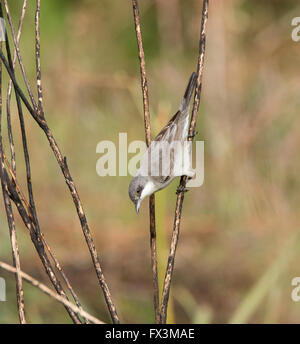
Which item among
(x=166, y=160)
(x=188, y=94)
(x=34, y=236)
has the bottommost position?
(x=34, y=236)

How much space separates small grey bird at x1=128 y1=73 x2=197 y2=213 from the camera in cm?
325

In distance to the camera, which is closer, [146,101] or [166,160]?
[146,101]

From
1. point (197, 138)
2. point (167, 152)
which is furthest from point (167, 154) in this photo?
point (197, 138)

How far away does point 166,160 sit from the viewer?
342 cm

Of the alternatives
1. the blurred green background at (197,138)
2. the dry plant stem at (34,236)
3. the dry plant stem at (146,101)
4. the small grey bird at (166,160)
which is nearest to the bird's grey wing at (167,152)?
the small grey bird at (166,160)

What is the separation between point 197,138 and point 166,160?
9.21 feet

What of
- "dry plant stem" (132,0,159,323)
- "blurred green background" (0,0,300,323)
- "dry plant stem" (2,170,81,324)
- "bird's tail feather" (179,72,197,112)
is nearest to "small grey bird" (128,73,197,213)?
"bird's tail feather" (179,72,197,112)

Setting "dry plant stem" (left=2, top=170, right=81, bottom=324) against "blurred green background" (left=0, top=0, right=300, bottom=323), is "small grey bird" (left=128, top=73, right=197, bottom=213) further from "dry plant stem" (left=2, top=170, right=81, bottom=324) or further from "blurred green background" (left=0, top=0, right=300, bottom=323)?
"dry plant stem" (left=2, top=170, right=81, bottom=324)

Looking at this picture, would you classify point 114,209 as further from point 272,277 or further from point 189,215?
point 272,277

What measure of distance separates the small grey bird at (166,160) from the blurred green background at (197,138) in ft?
0.75

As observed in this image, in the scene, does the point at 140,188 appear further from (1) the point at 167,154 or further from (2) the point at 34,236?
(2) the point at 34,236

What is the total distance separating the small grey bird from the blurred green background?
0.23 meters

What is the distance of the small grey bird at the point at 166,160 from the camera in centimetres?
325

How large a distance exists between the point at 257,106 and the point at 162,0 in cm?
241
